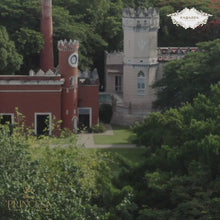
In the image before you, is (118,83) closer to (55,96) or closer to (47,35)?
(47,35)

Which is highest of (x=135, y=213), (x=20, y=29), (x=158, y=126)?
(x=20, y=29)

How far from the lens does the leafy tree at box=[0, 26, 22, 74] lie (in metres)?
58.7

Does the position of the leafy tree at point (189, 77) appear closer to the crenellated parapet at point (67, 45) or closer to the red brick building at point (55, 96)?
the red brick building at point (55, 96)

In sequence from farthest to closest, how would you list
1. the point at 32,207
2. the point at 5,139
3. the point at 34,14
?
1. the point at 34,14
2. the point at 5,139
3. the point at 32,207

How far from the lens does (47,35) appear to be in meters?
62.0

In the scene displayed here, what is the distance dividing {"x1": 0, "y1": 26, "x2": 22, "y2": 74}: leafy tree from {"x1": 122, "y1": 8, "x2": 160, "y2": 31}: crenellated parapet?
27.1 feet

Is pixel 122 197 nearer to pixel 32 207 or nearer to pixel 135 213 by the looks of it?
pixel 135 213

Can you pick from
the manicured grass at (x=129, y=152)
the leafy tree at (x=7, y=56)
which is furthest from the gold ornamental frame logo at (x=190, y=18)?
the manicured grass at (x=129, y=152)

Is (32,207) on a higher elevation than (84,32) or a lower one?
lower

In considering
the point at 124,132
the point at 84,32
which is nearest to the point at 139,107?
the point at 124,132

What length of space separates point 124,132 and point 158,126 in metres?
13.4

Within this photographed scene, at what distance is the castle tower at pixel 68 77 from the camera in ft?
186

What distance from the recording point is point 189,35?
73.6m

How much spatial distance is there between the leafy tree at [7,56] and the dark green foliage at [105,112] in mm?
6829
